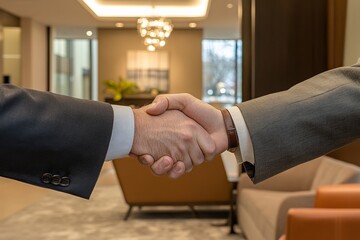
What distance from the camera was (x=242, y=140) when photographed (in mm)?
1527

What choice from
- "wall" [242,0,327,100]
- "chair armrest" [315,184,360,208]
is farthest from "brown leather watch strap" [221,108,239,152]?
"wall" [242,0,327,100]

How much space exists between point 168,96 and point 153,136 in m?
0.18

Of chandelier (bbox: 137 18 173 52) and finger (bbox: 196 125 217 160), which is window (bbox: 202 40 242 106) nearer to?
chandelier (bbox: 137 18 173 52)

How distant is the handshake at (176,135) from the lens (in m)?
1.58

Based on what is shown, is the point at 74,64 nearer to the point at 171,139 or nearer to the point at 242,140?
the point at 171,139

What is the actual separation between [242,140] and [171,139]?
238 mm

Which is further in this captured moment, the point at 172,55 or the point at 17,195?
the point at 172,55

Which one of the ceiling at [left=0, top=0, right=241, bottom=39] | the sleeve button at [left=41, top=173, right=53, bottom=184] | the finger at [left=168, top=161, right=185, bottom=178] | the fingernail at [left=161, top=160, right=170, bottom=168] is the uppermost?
the ceiling at [left=0, top=0, right=241, bottom=39]

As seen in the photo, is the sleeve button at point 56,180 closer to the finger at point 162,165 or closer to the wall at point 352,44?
the finger at point 162,165

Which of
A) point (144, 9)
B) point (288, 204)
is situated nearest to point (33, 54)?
point (144, 9)

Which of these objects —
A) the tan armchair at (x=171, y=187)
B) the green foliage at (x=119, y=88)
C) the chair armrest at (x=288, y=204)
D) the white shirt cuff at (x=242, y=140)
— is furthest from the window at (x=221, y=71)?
the white shirt cuff at (x=242, y=140)

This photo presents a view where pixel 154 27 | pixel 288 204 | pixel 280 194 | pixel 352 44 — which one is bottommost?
pixel 280 194

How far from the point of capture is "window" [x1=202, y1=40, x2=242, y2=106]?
13609 millimetres

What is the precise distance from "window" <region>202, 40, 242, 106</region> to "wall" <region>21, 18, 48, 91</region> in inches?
162
